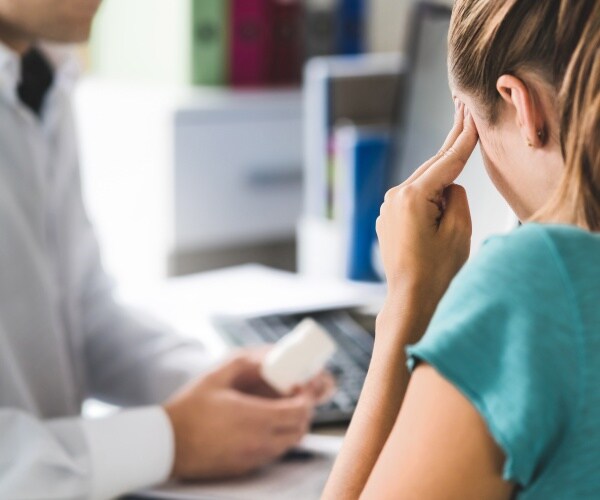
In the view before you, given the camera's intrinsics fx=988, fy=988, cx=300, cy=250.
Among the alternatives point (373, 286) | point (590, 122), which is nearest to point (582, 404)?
point (590, 122)

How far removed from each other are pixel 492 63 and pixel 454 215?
111mm

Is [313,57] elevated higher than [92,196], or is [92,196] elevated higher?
[313,57]

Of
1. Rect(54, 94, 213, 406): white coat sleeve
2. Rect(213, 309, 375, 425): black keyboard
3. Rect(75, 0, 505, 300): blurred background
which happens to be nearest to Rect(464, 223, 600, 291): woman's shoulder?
Rect(213, 309, 375, 425): black keyboard

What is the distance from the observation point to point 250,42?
2.44 metres

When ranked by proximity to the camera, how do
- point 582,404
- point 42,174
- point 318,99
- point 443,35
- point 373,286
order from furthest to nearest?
point 318,99 → point 373,286 → point 443,35 → point 42,174 → point 582,404

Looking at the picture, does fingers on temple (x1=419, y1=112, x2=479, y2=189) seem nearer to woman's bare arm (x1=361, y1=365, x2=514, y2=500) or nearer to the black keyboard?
woman's bare arm (x1=361, y1=365, x2=514, y2=500)

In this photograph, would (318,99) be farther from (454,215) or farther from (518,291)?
(518,291)

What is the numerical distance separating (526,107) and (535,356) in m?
0.19

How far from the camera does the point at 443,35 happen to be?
1427 mm

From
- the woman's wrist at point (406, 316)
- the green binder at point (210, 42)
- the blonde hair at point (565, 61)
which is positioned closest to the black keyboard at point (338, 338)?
the woman's wrist at point (406, 316)

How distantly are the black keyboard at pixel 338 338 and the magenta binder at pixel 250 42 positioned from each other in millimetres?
1127

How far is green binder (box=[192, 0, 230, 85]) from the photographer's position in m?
2.34

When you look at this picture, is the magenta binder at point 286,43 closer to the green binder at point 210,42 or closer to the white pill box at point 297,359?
the green binder at point 210,42

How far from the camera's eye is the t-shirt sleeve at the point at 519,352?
1.71 ft
